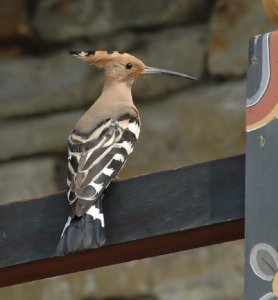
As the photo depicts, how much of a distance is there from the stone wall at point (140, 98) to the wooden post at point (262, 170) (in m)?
2.07

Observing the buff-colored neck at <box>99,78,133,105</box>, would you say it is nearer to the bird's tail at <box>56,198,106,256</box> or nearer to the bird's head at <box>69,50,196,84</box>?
the bird's head at <box>69,50,196,84</box>

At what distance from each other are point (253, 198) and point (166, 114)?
228 centimetres

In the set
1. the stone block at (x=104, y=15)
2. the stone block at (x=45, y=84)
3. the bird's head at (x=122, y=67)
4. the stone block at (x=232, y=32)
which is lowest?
the bird's head at (x=122, y=67)

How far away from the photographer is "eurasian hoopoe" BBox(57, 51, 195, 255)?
2.21 m

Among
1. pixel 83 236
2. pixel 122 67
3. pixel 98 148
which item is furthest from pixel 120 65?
pixel 83 236

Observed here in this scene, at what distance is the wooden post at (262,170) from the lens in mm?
2027

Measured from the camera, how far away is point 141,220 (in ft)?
7.11

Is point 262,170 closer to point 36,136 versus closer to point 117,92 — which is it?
point 117,92

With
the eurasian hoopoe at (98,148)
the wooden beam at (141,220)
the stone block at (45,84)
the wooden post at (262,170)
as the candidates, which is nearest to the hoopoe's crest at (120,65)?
the eurasian hoopoe at (98,148)

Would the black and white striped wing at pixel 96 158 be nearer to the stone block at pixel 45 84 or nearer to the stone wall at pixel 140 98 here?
the stone wall at pixel 140 98

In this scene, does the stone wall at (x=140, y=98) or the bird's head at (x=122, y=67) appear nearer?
the bird's head at (x=122, y=67)

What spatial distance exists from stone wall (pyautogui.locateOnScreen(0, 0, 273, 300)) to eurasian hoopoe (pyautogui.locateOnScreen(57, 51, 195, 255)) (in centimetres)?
116

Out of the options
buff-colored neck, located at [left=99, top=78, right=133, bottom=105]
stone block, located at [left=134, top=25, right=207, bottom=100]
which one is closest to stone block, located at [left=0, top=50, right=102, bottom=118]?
stone block, located at [left=134, top=25, right=207, bottom=100]

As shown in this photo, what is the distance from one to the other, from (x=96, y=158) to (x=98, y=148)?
2.3 inches
